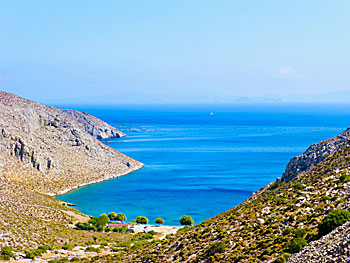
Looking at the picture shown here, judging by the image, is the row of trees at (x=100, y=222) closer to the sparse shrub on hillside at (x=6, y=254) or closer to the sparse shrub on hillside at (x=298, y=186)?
the sparse shrub on hillside at (x=6, y=254)

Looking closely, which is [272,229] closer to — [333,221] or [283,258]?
[333,221]

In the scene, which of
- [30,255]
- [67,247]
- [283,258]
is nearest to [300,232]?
[283,258]

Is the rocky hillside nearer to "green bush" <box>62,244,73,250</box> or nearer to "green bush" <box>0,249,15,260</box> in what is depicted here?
"green bush" <box>62,244,73,250</box>

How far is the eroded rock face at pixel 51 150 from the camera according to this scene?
8950cm

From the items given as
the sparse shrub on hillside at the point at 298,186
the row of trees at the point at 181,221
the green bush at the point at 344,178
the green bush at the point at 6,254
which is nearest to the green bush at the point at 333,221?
the green bush at the point at 344,178

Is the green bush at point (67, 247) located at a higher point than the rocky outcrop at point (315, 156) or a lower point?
lower

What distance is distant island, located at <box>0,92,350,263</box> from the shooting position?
24656 mm

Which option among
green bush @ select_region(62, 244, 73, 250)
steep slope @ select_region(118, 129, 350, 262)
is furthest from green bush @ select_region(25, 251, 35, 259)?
steep slope @ select_region(118, 129, 350, 262)

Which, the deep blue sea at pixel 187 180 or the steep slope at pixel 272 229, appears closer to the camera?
the steep slope at pixel 272 229

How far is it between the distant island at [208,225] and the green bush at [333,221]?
5cm

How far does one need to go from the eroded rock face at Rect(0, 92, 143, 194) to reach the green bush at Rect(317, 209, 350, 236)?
6935cm

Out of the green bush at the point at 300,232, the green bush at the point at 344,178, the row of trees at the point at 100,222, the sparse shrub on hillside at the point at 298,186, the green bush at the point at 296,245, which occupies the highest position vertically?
the green bush at the point at 344,178

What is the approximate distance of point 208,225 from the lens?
3625 centimetres

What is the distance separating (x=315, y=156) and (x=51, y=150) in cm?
7440
